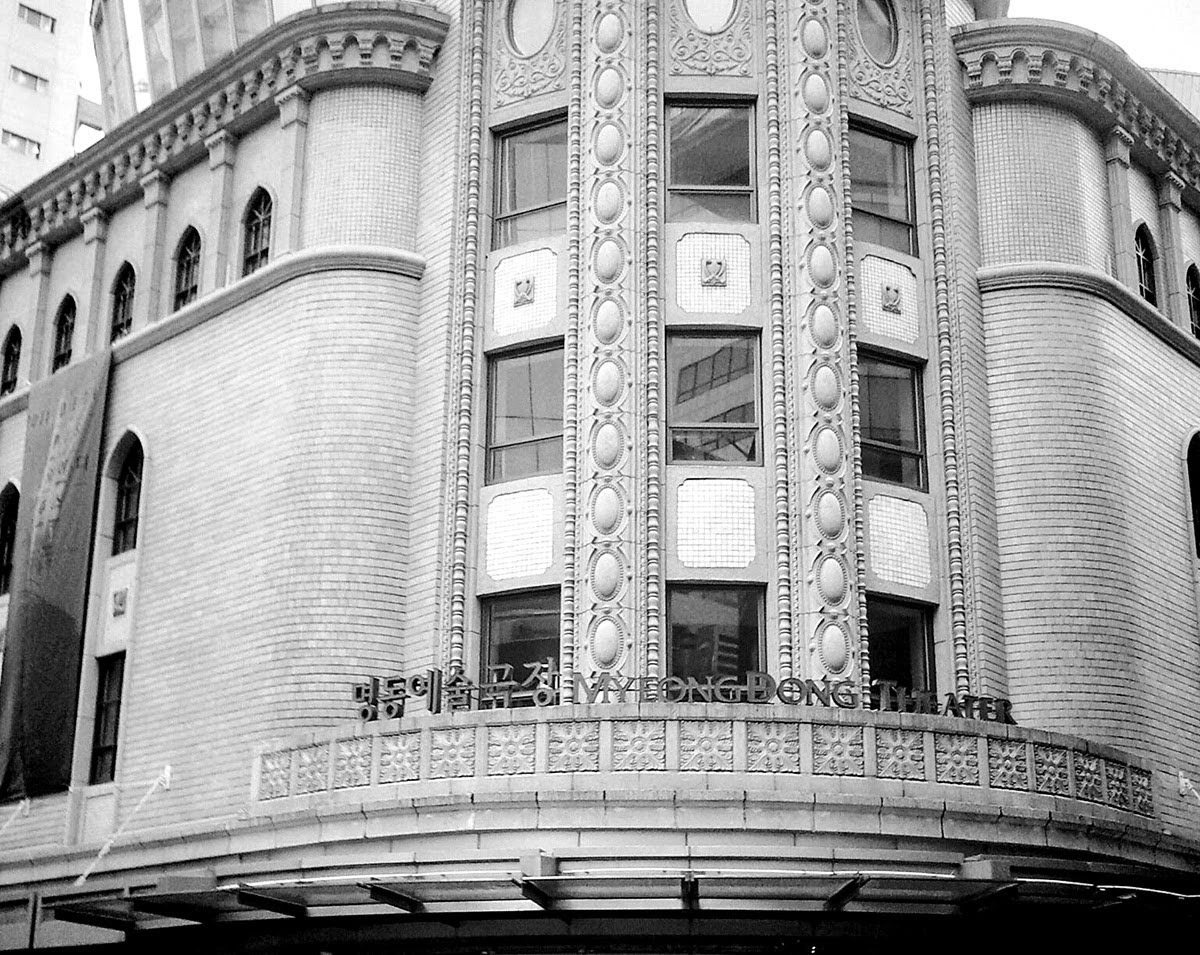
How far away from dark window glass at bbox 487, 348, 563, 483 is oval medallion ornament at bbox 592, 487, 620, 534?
1.16 metres

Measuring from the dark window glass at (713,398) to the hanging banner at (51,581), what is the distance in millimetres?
10778

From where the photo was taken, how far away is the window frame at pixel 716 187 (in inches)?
1016

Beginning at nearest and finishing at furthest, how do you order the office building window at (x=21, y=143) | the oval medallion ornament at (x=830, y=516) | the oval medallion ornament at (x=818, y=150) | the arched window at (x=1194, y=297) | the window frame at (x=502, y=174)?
the oval medallion ornament at (x=830, y=516) → the oval medallion ornament at (x=818, y=150) → the window frame at (x=502, y=174) → the arched window at (x=1194, y=297) → the office building window at (x=21, y=143)

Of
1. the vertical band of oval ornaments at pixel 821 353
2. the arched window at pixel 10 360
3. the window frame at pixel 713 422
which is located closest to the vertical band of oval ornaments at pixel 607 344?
the window frame at pixel 713 422

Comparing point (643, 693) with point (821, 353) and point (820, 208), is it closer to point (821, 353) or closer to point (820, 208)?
point (821, 353)

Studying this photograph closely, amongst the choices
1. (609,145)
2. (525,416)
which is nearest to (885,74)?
(609,145)

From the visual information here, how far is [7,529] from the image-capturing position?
110ft

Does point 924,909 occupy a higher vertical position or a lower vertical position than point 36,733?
lower

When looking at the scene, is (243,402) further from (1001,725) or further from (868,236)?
(1001,725)

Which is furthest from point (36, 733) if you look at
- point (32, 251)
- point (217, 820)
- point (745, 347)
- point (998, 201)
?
point (998, 201)

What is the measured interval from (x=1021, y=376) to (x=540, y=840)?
10.5 m

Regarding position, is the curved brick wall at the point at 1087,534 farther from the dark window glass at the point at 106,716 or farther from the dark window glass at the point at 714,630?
the dark window glass at the point at 106,716

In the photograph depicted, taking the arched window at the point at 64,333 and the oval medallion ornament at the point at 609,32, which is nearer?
the oval medallion ornament at the point at 609,32

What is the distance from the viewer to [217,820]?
25.3 meters
